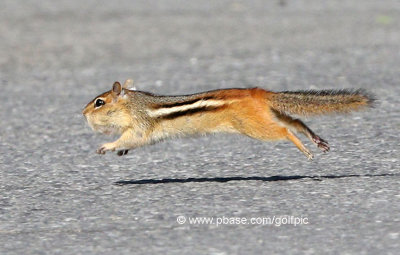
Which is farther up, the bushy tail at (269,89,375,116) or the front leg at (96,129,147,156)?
the bushy tail at (269,89,375,116)

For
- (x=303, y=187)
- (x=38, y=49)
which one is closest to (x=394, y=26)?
(x=38, y=49)

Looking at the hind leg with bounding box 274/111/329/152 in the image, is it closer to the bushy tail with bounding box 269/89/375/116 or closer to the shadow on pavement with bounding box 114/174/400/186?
the bushy tail with bounding box 269/89/375/116

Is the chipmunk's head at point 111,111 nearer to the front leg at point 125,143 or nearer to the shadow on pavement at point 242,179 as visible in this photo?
the front leg at point 125,143

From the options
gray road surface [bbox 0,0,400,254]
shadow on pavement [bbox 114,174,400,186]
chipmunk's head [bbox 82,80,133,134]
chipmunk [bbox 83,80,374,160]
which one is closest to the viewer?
gray road surface [bbox 0,0,400,254]

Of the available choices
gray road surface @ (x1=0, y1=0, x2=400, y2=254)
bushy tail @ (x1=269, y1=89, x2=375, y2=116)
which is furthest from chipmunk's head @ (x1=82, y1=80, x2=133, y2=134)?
bushy tail @ (x1=269, y1=89, x2=375, y2=116)

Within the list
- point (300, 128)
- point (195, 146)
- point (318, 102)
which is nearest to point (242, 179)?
point (300, 128)

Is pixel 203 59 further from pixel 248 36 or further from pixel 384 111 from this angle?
pixel 384 111
